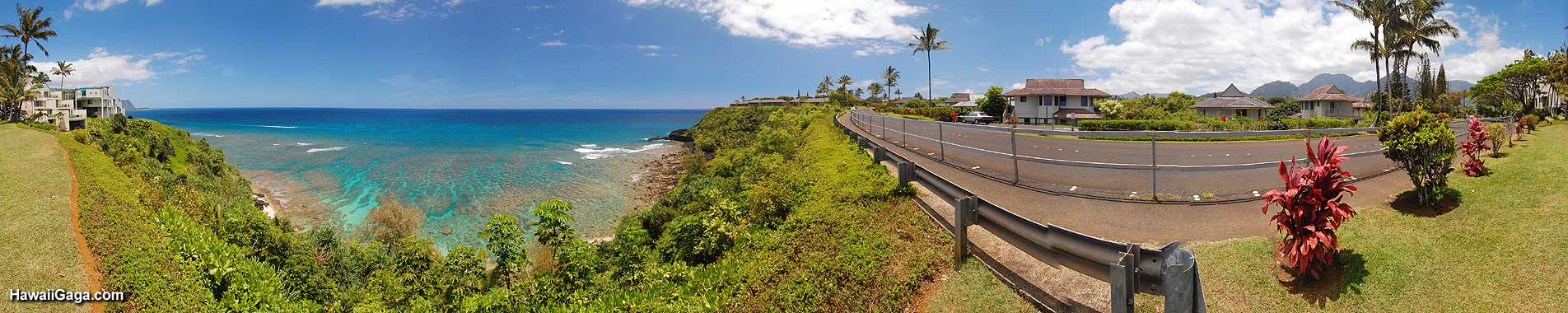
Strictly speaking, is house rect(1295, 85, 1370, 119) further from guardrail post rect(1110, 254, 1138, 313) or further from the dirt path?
the dirt path

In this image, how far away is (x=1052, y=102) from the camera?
41219 mm

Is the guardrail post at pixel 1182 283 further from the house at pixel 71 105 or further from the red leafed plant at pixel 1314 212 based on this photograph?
the house at pixel 71 105

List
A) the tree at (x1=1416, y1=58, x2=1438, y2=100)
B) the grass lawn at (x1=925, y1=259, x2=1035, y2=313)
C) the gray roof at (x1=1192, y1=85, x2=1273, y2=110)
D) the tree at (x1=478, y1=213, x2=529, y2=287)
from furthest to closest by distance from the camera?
the tree at (x1=1416, y1=58, x2=1438, y2=100) → the gray roof at (x1=1192, y1=85, x2=1273, y2=110) → the tree at (x1=478, y1=213, x2=529, y2=287) → the grass lawn at (x1=925, y1=259, x2=1035, y2=313)

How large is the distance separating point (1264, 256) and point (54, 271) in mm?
16733

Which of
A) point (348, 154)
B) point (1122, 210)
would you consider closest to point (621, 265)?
point (1122, 210)

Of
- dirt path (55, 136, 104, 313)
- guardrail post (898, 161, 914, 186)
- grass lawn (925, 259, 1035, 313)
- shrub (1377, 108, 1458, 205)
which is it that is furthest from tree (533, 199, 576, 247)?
shrub (1377, 108, 1458, 205)

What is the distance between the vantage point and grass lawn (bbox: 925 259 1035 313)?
184 inches

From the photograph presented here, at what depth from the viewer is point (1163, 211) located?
7176 millimetres

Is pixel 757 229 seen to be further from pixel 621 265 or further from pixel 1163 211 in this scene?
pixel 1163 211

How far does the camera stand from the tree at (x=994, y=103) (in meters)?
43.6

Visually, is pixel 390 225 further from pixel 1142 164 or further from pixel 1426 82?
pixel 1426 82

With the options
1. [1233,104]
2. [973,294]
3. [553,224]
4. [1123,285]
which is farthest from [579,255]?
[1233,104]

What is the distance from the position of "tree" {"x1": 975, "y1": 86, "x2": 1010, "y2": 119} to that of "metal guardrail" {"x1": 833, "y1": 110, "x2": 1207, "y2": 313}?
39.8 m

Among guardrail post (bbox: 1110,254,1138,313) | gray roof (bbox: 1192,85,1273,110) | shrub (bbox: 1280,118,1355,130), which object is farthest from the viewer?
gray roof (bbox: 1192,85,1273,110)
